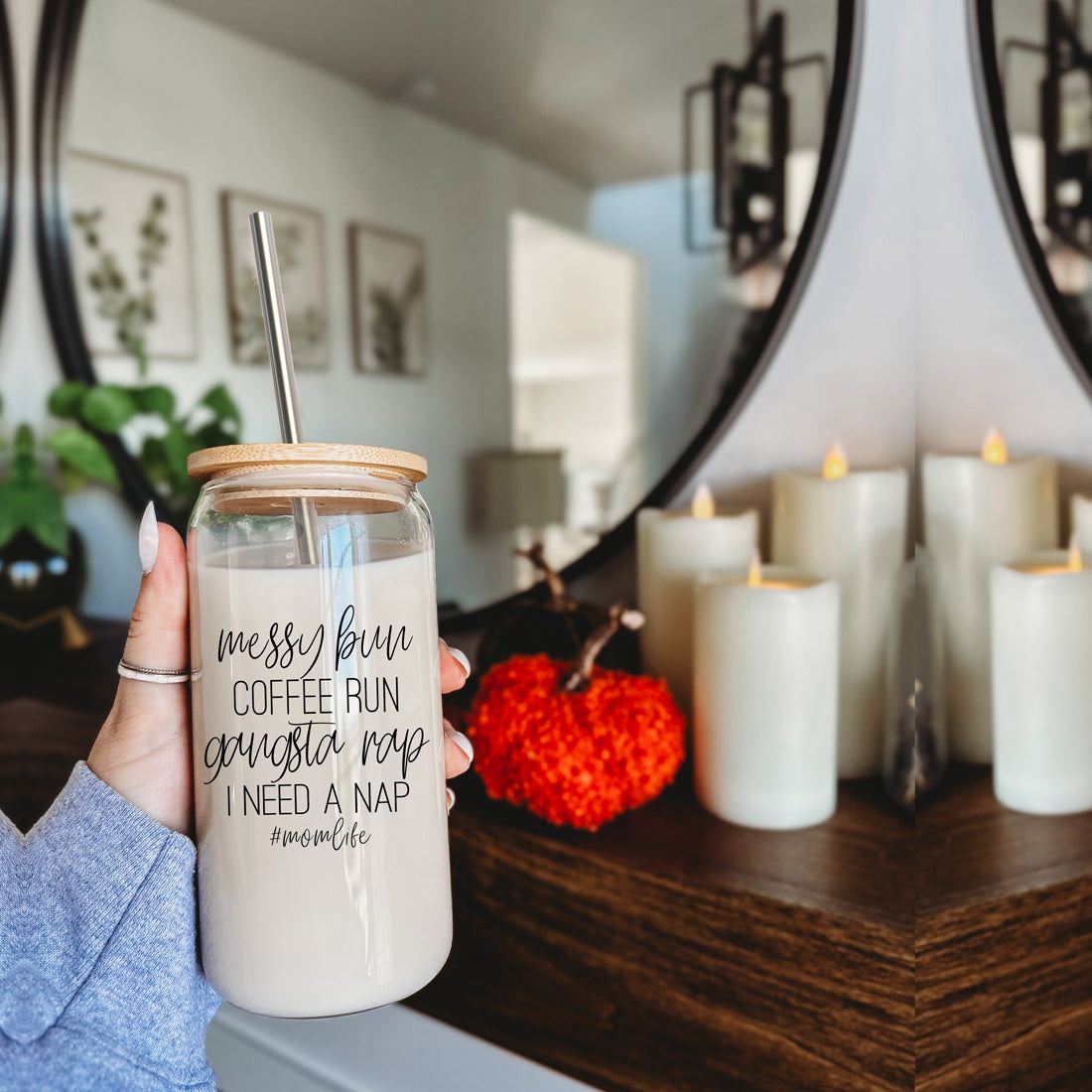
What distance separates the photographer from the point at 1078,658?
19.8 inches

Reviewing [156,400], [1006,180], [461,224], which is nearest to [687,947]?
[1006,180]

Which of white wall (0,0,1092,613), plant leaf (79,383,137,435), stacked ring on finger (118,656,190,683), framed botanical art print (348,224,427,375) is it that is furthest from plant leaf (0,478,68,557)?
white wall (0,0,1092,613)

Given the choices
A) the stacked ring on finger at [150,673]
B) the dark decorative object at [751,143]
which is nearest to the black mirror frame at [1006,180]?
the dark decorative object at [751,143]

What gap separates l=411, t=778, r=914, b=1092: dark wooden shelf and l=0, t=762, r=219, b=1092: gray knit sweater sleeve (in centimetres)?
19

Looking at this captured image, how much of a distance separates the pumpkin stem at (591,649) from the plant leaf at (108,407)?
728 mm

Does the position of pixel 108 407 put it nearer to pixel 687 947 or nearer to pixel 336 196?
pixel 336 196

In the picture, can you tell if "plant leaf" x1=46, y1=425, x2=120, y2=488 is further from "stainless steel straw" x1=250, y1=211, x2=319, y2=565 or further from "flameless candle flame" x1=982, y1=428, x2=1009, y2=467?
"flameless candle flame" x1=982, y1=428, x2=1009, y2=467

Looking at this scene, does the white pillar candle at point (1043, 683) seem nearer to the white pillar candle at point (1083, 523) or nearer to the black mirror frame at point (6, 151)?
the white pillar candle at point (1083, 523)

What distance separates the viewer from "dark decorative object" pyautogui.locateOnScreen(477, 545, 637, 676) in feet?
2.14

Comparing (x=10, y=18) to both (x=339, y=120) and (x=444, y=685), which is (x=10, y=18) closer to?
(x=339, y=120)

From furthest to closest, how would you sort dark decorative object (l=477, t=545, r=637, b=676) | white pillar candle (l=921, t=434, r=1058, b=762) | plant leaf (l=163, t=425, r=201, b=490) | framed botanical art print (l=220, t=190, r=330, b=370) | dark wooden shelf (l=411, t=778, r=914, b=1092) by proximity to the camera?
1. plant leaf (l=163, t=425, r=201, b=490)
2. framed botanical art print (l=220, t=190, r=330, b=370)
3. dark decorative object (l=477, t=545, r=637, b=676)
4. white pillar candle (l=921, t=434, r=1058, b=762)
5. dark wooden shelf (l=411, t=778, r=914, b=1092)

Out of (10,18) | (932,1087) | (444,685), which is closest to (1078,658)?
(932,1087)

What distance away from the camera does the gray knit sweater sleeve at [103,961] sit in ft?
1.30

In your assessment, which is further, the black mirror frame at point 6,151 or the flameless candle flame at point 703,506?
the black mirror frame at point 6,151
